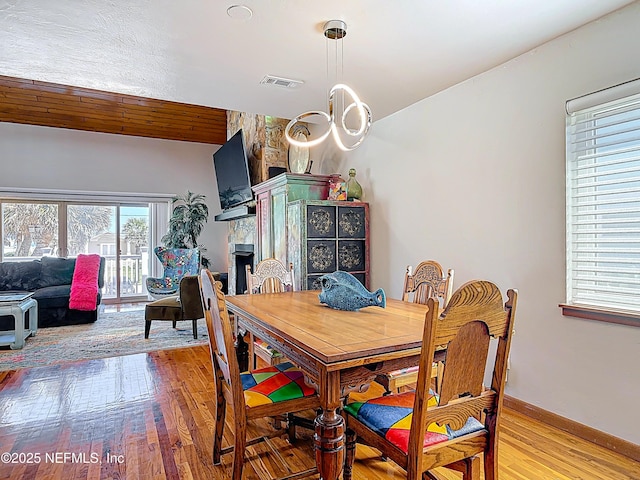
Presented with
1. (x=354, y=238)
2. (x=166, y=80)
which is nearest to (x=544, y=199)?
(x=354, y=238)

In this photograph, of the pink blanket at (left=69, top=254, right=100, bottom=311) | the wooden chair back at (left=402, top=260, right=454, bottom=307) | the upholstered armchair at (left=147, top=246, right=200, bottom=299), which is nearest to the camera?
the wooden chair back at (left=402, top=260, right=454, bottom=307)

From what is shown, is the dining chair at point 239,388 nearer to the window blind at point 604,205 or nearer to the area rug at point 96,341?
the window blind at point 604,205

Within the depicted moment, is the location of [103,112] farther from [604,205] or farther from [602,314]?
Answer: [602,314]

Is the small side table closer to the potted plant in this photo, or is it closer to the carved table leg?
the potted plant

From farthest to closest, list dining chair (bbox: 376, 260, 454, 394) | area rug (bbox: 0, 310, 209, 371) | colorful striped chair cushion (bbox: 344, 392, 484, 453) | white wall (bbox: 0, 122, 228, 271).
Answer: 1. white wall (bbox: 0, 122, 228, 271)
2. area rug (bbox: 0, 310, 209, 371)
3. dining chair (bbox: 376, 260, 454, 394)
4. colorful striped chair cushion (bbox: 344, 392, 484, 453)

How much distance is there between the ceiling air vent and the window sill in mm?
2400

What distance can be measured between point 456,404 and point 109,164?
7152 mm

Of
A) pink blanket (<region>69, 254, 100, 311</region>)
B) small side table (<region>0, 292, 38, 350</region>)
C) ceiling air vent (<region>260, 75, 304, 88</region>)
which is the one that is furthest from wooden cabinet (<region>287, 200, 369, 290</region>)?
pink blanket (<region>69, 254, 100, 311</region>)

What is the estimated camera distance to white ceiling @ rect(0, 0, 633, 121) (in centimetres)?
200

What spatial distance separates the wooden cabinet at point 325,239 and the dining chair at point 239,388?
5.35 ft

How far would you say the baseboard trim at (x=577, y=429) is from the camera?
201 centimetres

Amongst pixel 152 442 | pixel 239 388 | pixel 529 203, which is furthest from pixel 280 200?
pixel 239 388

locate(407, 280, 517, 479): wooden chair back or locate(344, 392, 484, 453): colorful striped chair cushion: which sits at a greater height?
locate(407, 280, 517, 479): wooden chair back

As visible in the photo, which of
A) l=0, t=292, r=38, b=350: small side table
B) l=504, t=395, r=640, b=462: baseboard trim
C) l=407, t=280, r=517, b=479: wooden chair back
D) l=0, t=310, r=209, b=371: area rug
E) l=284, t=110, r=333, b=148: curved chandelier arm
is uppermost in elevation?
l=284, t=110, r=333, b=148: curved chandelier arm
